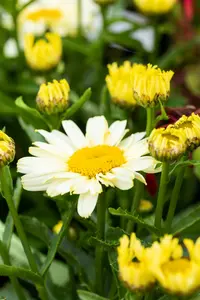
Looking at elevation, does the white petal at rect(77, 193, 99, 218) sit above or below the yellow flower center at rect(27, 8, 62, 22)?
above

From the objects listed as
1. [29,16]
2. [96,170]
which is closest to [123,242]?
[96,170]

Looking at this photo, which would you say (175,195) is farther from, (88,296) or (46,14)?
(46,14)

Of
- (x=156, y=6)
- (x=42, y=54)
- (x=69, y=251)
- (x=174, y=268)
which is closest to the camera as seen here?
(x=174, y=268)

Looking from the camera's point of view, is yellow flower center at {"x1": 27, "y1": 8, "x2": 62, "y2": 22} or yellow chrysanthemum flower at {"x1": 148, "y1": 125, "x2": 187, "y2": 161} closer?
yellow chrysanthemum flower at {"x1": 148, "y1": 125, "x2": 187, "y2": 161}

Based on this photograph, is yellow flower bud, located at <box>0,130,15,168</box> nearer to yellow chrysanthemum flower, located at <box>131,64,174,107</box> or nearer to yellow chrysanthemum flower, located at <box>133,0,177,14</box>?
yellow chrysanthemum flower, located at <box>131,64,174,107</box>

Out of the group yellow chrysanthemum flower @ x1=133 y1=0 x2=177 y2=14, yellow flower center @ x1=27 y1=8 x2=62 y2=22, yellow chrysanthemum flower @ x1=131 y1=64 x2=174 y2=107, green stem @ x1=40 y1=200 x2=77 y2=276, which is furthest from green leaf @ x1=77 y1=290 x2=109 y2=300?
yellow flower center @ x1=27 y1=8 x2=62 y2=22

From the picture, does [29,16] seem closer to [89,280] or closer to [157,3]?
[157,3]

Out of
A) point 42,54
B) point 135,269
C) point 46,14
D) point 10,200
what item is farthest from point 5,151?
point 46,14
